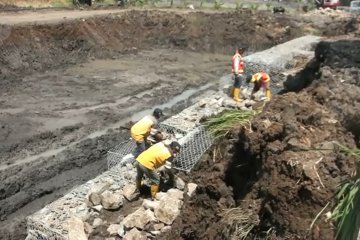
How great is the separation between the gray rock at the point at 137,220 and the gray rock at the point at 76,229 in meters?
0.65

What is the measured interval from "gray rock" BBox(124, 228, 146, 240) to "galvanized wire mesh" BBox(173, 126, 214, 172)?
2045 millimetres

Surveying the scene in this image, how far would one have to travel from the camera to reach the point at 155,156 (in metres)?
7.87

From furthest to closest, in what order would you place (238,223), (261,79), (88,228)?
1. (261,79)
2. (88,228)
3. (238,223)

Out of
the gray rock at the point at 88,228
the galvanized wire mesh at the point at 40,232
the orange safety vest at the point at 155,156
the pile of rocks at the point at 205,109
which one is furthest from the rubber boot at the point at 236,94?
the galvanized wire mesh at the point at 40,232

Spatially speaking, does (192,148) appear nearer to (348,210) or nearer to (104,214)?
(104,214)

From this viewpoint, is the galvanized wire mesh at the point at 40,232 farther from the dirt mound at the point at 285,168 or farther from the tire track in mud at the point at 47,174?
the dirt mound at the point at 285,168

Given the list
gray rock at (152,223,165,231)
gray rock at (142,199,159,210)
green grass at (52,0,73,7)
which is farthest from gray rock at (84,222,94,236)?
green grass at (52,0,73,7)

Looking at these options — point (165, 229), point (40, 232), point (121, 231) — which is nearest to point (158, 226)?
point (165, 229)

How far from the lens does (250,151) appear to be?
22.2 feet

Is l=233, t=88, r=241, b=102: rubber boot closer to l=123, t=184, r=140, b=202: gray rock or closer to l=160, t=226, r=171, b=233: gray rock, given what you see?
l=123, t=184, r=140, b=202: gray rock

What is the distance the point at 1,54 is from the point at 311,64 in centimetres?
1204

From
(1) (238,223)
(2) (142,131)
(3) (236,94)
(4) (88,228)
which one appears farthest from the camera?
(3) (236,94)

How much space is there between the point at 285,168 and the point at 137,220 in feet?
8.68

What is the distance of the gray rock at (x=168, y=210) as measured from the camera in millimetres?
7217
